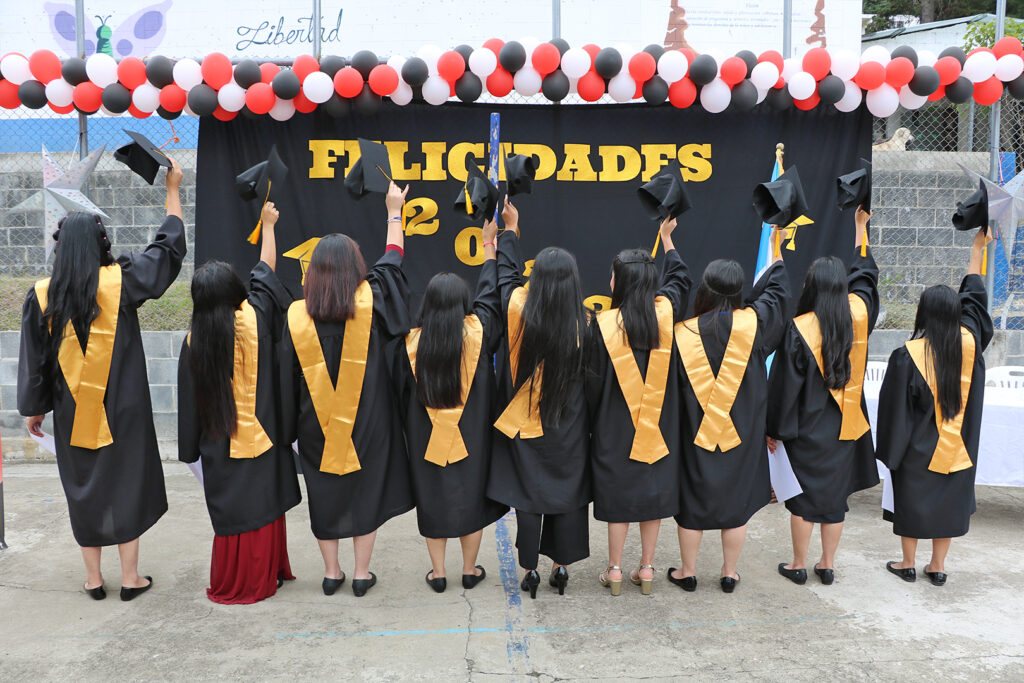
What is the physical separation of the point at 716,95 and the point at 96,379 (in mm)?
3557

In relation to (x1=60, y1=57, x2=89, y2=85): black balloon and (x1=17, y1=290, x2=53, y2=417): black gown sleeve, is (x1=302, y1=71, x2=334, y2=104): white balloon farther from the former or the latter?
(x1=17, y1=290, x2=53, y2=417): black gown sleeve

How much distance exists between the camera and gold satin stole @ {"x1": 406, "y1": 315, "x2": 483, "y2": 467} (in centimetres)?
354

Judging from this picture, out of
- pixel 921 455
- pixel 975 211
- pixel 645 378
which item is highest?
pixel 975 211

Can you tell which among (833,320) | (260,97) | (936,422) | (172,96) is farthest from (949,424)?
(172,96)

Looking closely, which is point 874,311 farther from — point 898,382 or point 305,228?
point 305,228

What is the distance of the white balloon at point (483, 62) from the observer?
14.6 feet

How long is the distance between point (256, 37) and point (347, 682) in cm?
1076

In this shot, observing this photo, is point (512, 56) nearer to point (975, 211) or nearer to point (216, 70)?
point (216, 70)

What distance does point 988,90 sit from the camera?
474 cm

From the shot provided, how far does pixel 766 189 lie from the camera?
3848mm

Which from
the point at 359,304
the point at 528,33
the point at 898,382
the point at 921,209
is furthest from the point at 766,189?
the point at 528,33

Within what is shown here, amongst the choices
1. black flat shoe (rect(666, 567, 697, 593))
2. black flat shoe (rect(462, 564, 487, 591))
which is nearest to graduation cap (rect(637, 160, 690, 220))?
black flat shoe (rect(666, 567, 697, 593))

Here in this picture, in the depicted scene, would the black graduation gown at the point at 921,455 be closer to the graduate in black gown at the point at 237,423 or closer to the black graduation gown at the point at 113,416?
the graduate in black gown at the point at 237,423

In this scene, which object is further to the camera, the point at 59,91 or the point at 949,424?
the point at 59,91
